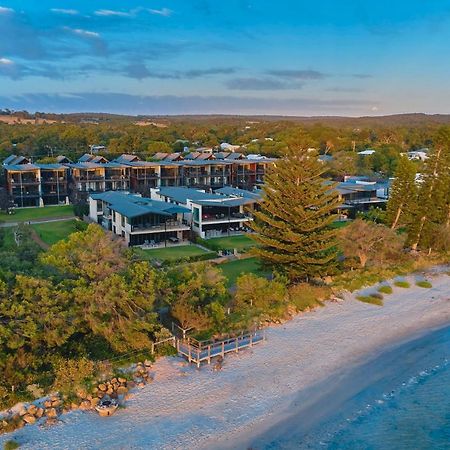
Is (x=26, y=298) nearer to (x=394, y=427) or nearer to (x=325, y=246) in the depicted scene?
(x=394, y=427)

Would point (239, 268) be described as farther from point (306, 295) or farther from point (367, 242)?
point (367, 242)

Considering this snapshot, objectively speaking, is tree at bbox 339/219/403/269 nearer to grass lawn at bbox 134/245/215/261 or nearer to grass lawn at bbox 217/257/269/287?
grass lawn at bbox 217/257/269/287

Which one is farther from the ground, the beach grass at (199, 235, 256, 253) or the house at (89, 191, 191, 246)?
the house at (89, 191, 191, 246)

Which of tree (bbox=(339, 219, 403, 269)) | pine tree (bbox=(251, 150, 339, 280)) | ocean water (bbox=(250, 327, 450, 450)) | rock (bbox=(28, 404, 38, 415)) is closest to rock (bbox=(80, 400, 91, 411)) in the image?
rock (bbox=(28, 404, 38, 415))

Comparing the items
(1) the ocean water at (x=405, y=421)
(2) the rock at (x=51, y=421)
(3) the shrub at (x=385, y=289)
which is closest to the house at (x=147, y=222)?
(3) the shrub at (x=385, y=289)

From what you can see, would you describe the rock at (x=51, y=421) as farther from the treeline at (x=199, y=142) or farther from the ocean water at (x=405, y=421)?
the treeline at (x=199, y=142)

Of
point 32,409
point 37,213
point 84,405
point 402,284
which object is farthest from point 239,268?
point 37,213

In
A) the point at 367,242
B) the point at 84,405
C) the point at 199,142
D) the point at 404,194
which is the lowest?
the point at 84,405
